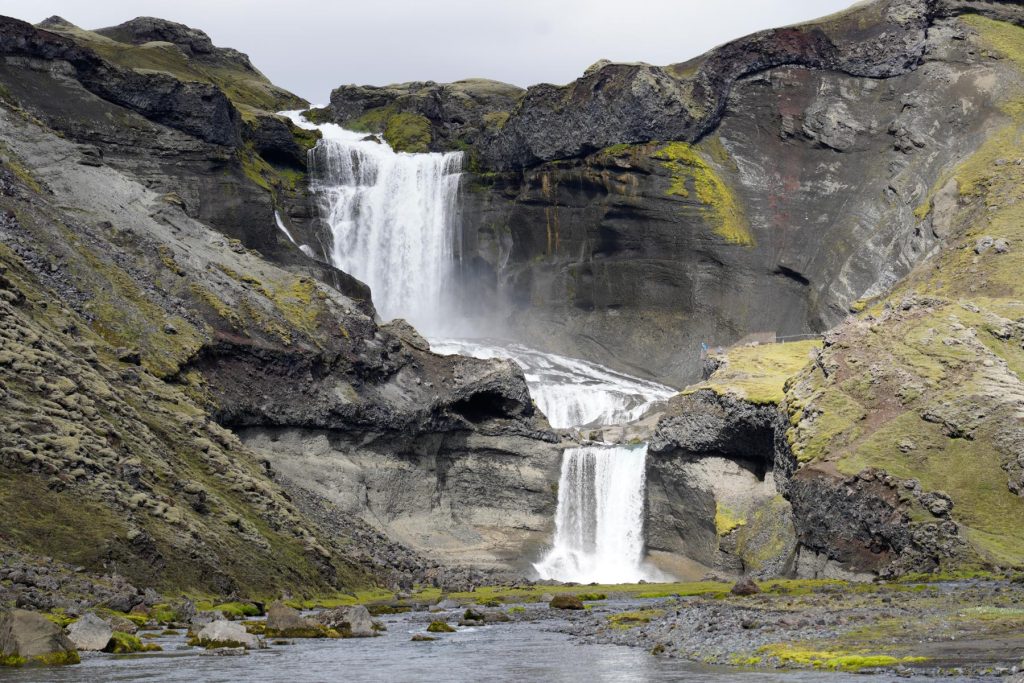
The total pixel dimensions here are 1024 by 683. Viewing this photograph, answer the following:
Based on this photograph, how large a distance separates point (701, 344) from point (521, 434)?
48306mm

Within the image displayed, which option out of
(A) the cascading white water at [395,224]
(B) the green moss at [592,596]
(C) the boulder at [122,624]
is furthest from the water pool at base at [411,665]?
(A) the cascading white water at [395,224]

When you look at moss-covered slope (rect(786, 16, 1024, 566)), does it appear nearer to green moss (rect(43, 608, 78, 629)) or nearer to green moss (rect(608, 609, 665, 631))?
green moss (rect(608, 609, 665, 631))

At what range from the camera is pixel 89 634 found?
4050cm

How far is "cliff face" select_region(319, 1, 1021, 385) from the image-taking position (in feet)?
477

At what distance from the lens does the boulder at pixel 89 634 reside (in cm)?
4041

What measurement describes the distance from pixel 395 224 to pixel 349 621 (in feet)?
369

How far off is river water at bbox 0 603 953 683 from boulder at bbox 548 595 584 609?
607 inches

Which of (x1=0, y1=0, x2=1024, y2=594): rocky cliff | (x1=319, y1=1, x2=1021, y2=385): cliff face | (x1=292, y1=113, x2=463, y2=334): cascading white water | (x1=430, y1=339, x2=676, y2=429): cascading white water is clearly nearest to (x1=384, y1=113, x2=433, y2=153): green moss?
(x1=0, y1=0, x2=1024, y2=594): rocky cliff

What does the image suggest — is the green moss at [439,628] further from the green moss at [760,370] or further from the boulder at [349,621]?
the green moss at [760,370]

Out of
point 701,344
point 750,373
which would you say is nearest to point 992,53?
point 701,344

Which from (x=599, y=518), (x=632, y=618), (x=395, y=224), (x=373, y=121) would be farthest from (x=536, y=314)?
(x=632, y=618)

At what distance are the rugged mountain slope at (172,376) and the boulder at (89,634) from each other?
9.85m

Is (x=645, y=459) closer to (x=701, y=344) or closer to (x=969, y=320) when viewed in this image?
(x=969, y=320)

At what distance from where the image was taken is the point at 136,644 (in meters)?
41.1
